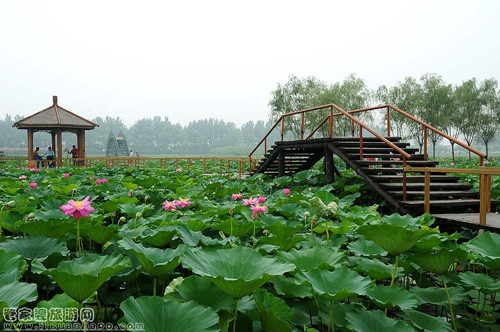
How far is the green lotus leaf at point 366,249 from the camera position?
2362mm

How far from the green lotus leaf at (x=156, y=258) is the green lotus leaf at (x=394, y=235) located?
0.92 m

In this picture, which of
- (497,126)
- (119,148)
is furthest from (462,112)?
(119,148)

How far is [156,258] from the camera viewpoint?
1.78 metres

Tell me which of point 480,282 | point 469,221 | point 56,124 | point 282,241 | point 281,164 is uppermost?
point 56,124

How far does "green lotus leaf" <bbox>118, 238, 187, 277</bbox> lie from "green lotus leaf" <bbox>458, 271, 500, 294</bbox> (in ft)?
4.70

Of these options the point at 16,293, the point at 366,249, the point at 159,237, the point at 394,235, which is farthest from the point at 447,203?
the point at 16,293

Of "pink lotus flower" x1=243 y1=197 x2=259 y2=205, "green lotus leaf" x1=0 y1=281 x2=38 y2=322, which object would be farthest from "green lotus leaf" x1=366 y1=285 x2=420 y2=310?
"pink lotus flower" x1=243 y1=197 x2=259 y2=205

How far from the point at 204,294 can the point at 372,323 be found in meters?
0.66

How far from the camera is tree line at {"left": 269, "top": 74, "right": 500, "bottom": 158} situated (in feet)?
84.7

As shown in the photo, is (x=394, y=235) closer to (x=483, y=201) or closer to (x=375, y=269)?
(x=375, y=269)

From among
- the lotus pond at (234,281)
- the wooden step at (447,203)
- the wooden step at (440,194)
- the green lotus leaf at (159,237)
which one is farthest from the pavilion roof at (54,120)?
the green lotus leaf at (159,237)

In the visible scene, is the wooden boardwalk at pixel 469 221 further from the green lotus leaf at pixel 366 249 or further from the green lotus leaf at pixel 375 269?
the green lotus leaf at pixel 375 269

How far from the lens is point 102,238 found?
2383 millimetres

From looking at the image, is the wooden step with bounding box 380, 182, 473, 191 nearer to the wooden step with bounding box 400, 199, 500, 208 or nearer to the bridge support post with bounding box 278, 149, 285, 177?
the wooden step with bounding box 400, 199, 500, 208
